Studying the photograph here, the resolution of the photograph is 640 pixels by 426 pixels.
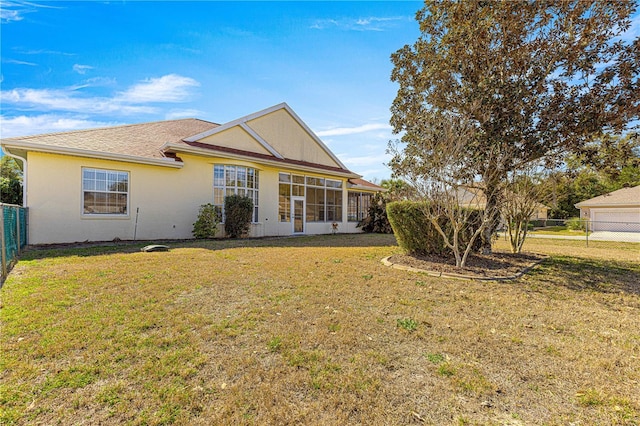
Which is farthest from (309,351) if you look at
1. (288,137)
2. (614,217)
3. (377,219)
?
(614,217)

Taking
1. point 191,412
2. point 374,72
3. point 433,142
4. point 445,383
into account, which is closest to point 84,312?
point 191,412

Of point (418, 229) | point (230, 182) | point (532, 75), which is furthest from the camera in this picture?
point (230, 182)

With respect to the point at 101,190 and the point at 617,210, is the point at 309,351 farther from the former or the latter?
the point at 617,210

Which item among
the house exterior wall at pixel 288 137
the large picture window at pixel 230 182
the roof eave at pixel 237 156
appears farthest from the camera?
the house exterior wall at pixel 288 137

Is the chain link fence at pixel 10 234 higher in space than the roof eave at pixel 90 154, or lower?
lower

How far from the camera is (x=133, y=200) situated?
1256 centimetres

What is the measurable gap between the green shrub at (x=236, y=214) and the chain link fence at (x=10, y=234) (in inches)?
274

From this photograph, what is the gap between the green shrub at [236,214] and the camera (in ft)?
46.3

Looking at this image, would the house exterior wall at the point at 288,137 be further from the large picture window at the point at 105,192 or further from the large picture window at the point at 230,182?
the large picture window at the point at 105,192

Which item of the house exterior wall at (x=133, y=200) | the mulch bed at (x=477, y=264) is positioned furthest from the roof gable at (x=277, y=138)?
the mulch bed at (x=477, y=264)

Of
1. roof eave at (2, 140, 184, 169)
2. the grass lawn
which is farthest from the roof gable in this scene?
the grass lawn

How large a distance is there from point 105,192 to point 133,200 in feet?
3.29

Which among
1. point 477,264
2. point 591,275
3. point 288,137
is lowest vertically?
point 591,275

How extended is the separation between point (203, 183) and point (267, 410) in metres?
13.3
